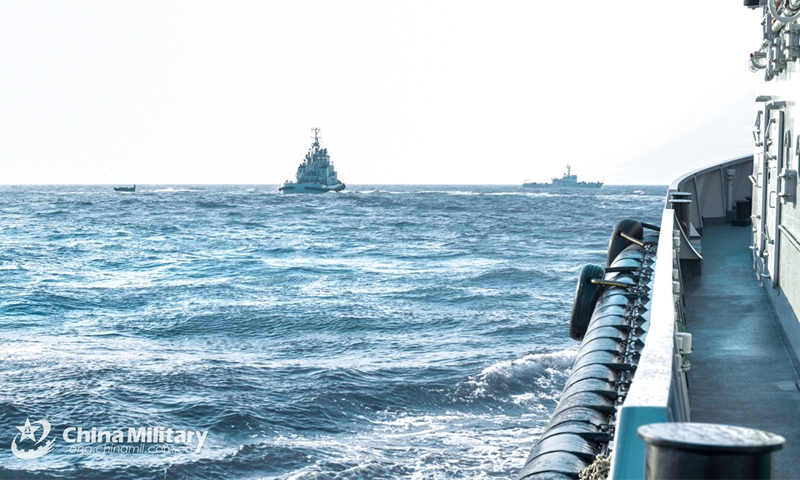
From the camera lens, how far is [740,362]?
209 inches

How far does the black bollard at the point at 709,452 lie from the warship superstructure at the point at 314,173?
365 ft

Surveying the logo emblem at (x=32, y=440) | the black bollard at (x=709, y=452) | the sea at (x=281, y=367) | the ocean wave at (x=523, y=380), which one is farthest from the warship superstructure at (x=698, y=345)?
the logo emblem at (x=32, y=440)

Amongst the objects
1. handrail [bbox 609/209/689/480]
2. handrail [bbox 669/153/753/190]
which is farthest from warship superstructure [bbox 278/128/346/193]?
handrail [bbox 609/209/689/480]

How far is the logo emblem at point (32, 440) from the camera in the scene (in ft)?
28.2

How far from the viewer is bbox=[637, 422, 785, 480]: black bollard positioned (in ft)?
4.75

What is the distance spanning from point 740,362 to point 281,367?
8421 mm

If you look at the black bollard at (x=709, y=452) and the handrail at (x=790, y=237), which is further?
the handrail at (x=790, y=237)

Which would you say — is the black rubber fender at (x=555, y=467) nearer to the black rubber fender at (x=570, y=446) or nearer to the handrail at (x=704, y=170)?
the black rubber fender at (x=570, y=446)

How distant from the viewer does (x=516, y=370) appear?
38.9 ft

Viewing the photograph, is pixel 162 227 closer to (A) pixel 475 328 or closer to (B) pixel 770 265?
(A) pixel 475 328

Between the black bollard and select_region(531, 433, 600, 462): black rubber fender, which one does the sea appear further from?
the black bollard

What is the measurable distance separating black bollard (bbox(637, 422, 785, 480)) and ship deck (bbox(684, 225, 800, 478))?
2.49m

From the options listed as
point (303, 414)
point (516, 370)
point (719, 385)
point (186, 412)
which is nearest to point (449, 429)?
point (303, 414)

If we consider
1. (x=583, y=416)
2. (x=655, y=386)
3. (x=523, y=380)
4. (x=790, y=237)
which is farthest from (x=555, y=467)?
(x=523, y=380)
